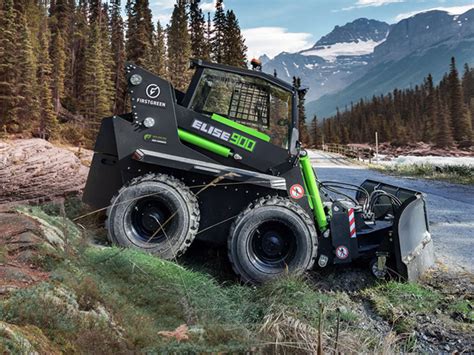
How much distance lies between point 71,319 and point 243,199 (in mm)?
3660

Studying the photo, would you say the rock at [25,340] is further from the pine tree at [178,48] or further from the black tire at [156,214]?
the pine tree at [178,48]

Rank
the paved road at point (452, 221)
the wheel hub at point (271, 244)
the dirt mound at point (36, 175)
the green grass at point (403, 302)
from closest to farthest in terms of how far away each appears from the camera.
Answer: the green grass at point (403, 302)
the wheel hub at point (271, 244)
the paved road at point (452, 221)
the dirt mound at point (36, 175)

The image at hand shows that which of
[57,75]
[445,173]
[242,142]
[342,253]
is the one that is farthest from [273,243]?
[57,75]

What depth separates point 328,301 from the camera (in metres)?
5.32

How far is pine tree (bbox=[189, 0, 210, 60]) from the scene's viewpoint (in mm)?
55922

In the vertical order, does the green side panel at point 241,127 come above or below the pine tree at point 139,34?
below

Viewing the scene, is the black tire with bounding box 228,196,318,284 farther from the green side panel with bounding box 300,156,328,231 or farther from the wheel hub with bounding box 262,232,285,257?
the green side panel with bounding box 300,156,328,231

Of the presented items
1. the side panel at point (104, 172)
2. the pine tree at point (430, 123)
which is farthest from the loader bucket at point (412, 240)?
the pine tree at point (430, 123)

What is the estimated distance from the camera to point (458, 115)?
256 ft

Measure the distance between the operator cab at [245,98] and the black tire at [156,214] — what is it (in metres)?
1.32

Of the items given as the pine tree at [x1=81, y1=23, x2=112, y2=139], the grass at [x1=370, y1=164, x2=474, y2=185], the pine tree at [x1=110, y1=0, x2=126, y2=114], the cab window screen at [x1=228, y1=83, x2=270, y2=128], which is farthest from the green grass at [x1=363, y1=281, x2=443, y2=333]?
the pine tree at [x1=110, y1=0, x2=126, y2=114]

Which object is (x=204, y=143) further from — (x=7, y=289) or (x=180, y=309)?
(x=7, y=289)

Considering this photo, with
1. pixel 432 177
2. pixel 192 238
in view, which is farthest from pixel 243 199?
pixel 432 177

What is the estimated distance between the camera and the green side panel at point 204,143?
6722 mm
